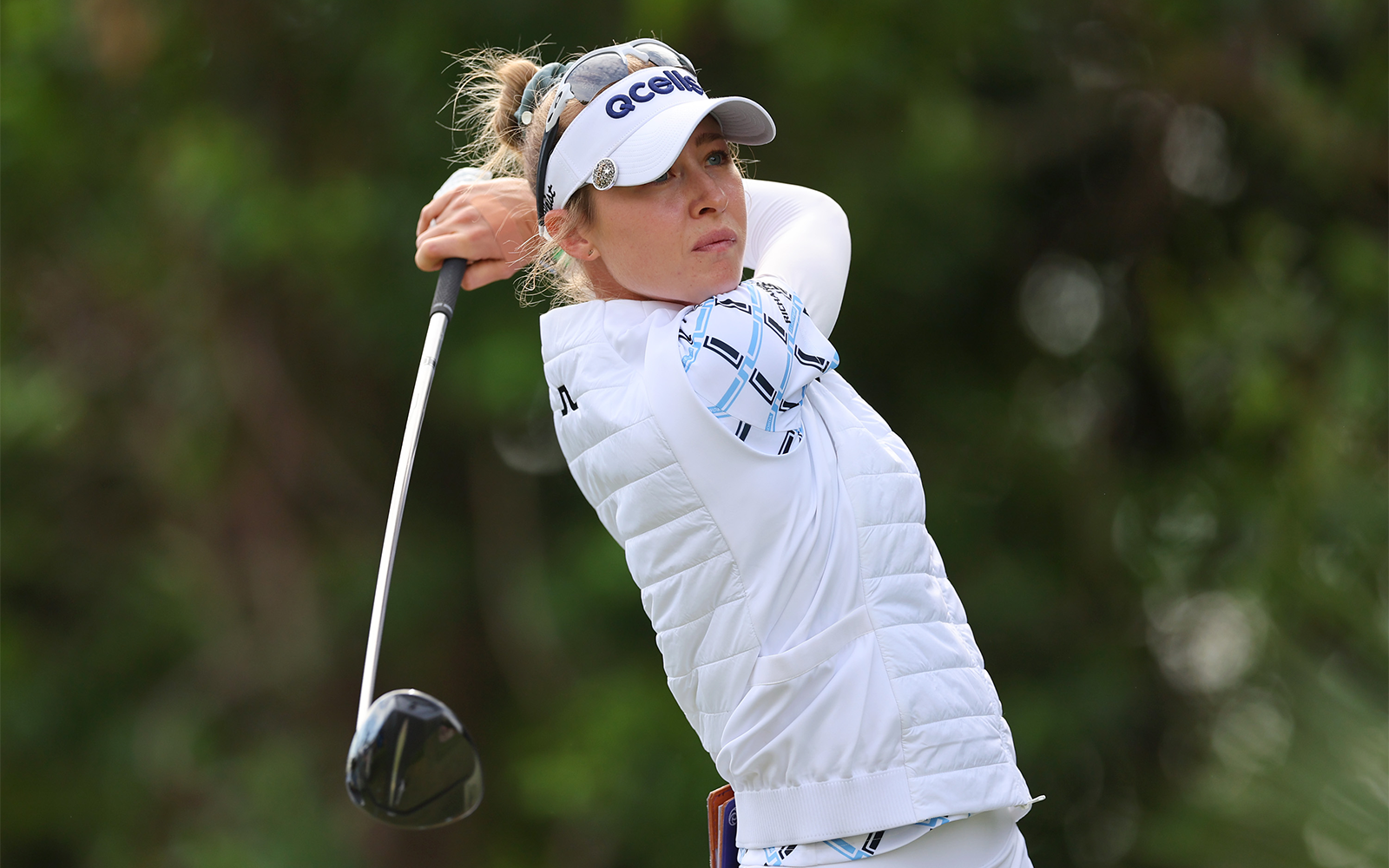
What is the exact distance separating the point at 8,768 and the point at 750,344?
5.65 m

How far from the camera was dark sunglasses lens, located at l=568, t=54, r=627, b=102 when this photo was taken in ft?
4.69

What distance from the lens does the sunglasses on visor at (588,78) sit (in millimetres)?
1435

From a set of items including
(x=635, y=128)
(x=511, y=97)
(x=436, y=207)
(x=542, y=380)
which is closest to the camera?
(x=635, y=128)

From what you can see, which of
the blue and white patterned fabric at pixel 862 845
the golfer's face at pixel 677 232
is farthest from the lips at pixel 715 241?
the blue and white patterned fabric at pixel 862 845

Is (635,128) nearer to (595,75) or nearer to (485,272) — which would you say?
(595,75)

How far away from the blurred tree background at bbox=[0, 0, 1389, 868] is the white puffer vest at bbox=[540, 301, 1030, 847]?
97.3 inches

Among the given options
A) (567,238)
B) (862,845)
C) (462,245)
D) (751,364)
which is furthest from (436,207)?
(862,845)

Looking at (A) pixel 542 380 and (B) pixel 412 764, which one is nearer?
(B) pixel 412 764

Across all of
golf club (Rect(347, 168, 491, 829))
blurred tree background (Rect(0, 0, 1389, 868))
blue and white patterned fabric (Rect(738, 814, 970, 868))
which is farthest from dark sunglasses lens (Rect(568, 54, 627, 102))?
blurred tree background (Rect(0, 0, 1389, 868))

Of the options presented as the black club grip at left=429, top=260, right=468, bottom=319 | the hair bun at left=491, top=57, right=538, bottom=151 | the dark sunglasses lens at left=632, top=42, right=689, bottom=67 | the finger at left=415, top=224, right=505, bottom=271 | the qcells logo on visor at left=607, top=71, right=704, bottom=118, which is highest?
the dark sunglasses lens at left=632, top=42, right=689, bottom=67

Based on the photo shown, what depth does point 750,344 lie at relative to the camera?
4.20 feet

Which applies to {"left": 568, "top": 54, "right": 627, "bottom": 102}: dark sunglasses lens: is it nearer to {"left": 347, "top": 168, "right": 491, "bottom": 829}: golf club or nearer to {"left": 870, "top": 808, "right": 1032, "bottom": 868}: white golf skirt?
{"left": 347, "top": 168, "right": 491, "bottom": 829}: golf club

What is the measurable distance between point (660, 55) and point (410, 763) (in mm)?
767

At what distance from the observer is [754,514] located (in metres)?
1.28
